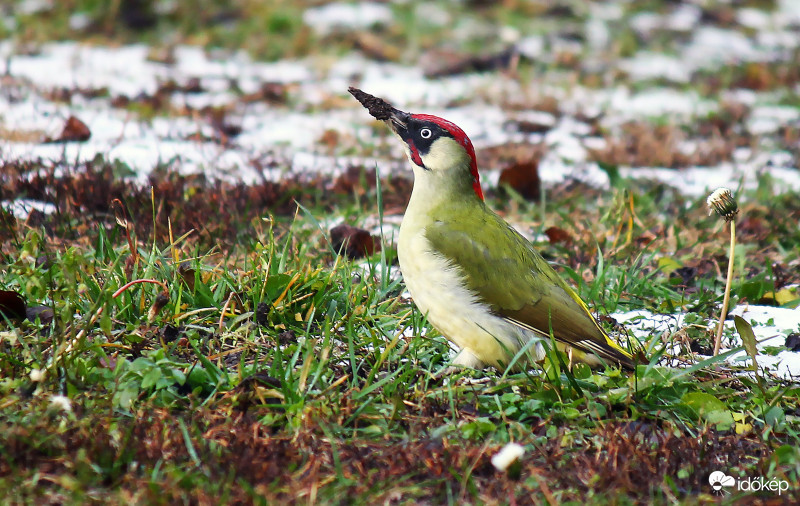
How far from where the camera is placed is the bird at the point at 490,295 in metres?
3.37

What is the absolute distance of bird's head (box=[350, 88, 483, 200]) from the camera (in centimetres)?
374

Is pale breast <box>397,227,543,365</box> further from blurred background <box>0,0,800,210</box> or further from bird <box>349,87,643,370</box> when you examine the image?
blurred background <box>0,0,800,210</box>

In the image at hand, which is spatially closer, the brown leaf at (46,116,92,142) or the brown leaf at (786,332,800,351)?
the brown leaf at (786,332,800,351)

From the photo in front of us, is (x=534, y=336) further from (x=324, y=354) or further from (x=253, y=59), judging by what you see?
(x=253, y=59)

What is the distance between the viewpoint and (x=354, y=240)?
15.0ft

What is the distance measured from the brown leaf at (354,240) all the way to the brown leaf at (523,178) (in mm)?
1493

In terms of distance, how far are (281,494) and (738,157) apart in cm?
595

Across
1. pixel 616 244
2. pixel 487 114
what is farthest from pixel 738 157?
pixel 616 244

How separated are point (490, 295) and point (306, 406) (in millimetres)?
904

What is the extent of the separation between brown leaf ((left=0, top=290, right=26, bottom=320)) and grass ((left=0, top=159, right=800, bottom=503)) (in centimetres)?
4

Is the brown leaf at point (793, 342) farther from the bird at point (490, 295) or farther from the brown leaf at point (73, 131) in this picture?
the brown leaf at point (73, 131)

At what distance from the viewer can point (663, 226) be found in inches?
208

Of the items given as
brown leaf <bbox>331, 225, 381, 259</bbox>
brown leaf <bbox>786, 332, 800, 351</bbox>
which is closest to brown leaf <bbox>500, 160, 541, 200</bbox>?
brown leaf <bbox>331, 225, 381, 259</bbox>

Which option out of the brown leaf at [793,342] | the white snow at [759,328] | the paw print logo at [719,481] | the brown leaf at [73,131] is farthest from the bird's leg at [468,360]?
the brown leaf at [73,131]
